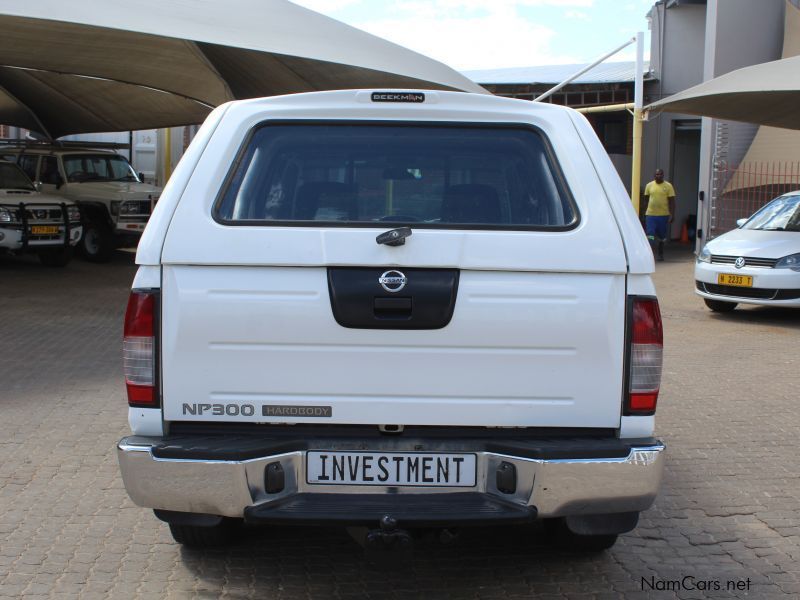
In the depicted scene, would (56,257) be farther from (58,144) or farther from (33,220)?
(58,144)

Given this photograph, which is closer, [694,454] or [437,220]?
[437,220]

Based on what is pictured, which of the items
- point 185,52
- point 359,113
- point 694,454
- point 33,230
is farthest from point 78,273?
point 359,113

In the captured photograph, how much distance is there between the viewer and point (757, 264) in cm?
1245

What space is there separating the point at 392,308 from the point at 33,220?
14.3 metres

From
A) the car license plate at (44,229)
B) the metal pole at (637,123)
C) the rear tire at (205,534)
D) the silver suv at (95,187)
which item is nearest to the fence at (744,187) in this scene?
the metal pole at (637,123)

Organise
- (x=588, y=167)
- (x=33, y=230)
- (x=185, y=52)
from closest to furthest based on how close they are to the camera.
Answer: (x=588, y=167) → (x=33, y=230) → (x=185, y=52)

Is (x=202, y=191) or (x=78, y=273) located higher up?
(x=202, y=191)

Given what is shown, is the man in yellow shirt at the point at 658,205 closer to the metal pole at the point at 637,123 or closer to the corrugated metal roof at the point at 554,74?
the metal pole at the point at 637,123

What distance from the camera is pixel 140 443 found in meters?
3.55

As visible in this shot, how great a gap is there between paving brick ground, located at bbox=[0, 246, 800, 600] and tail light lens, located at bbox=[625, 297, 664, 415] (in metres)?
0.90

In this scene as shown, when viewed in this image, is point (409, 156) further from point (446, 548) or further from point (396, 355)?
point (446, 548)

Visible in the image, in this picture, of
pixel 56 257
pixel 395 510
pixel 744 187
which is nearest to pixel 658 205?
pixel 744 187

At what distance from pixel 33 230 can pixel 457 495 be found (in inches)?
572

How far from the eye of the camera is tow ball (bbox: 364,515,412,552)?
135 inches
